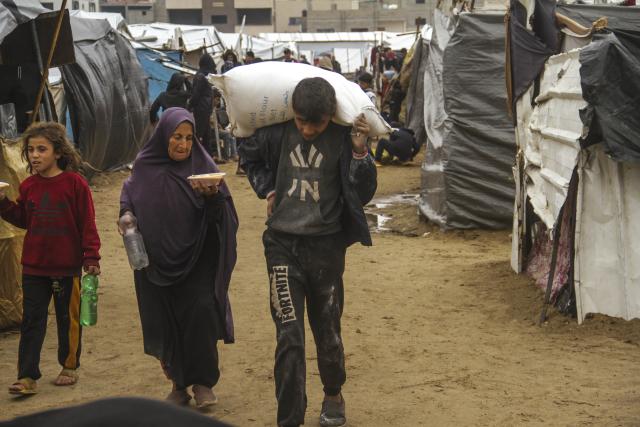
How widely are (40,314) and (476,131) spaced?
6.64 m

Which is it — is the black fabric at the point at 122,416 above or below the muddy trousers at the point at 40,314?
above

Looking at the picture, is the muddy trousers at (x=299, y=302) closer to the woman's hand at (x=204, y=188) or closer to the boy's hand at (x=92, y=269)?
the woman's hand at (x=204, y=188)

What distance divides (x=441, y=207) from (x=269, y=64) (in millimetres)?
6829

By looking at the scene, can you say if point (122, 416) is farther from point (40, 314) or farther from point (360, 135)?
point (40, 314)

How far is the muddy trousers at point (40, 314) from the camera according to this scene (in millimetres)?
5836

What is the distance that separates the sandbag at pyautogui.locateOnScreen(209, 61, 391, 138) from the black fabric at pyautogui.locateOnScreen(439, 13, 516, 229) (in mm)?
6580

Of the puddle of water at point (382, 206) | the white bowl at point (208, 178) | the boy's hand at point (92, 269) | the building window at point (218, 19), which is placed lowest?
the puddle of water at point (382, 206)

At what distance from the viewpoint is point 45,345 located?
7180 millimetres

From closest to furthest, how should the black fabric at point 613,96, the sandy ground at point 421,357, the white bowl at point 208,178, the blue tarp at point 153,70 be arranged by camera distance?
the white bowl at point 208,178, the sandy ground at point 421,357, the black fabric at point 613,96, the blue tarp at point 153,70

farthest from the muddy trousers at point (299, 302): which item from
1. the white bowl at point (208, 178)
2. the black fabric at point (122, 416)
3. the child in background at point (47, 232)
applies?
the black fabric at point (122, 416)

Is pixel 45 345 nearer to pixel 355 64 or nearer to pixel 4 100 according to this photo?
pixel 4 100

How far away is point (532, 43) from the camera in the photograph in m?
8.64

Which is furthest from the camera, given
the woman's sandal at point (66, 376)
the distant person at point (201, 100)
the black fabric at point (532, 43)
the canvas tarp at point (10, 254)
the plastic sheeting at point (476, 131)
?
the distant person at point (201, 100)

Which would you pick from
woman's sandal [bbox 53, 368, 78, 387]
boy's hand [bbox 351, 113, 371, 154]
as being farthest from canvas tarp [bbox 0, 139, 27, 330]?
boy's hand [bbox 351, 113, 371, 154]
